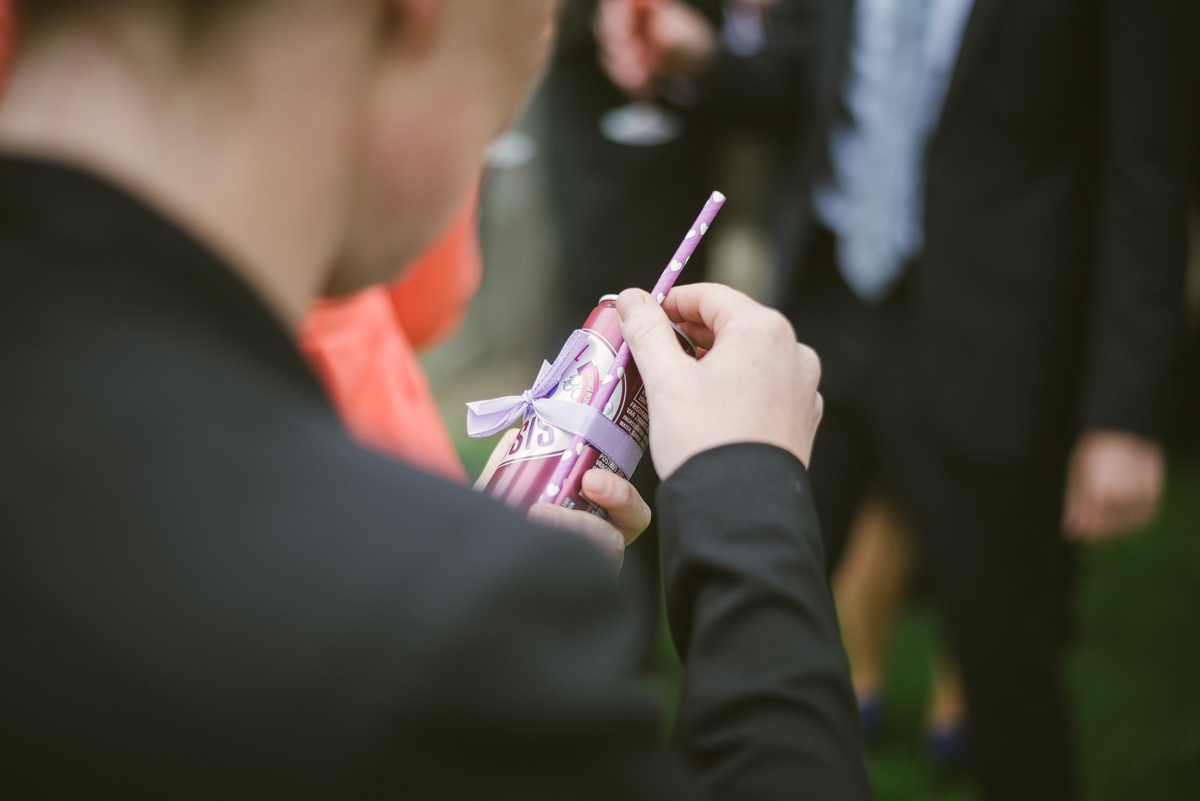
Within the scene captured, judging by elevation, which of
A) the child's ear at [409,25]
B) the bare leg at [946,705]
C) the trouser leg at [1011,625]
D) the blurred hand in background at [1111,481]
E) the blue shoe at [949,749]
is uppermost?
the child's ear at [409,25]

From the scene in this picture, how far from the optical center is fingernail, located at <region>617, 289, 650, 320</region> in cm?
72

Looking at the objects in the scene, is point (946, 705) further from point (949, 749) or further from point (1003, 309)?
point (1003, 309)

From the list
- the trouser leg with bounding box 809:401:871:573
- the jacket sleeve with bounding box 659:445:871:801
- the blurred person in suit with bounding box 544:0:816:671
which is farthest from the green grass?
the jacket sleeve with bounding box 659:445:871:801

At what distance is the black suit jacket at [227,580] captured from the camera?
35 cm

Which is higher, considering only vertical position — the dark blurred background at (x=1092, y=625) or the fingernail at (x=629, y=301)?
the fingernail at (x=629, y=301)

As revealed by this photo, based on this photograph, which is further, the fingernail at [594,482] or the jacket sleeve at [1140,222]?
the jacket sleeve at [1140,222]

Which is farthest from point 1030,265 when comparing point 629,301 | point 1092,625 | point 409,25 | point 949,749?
point 1092,625

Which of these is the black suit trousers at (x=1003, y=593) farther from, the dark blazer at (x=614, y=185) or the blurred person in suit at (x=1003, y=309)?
the dark blazer at (x=614, y=185)

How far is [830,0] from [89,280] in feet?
5.25

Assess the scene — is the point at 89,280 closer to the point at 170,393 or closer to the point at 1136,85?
the point at 170,393

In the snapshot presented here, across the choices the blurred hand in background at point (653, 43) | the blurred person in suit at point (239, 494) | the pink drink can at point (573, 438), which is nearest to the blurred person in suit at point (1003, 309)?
the blurred hand in background at point (653, 43)

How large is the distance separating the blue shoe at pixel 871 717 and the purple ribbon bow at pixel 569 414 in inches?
65.4

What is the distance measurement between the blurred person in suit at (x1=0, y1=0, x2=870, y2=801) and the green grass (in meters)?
1.26

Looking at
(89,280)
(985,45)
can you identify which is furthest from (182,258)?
(985,45)
